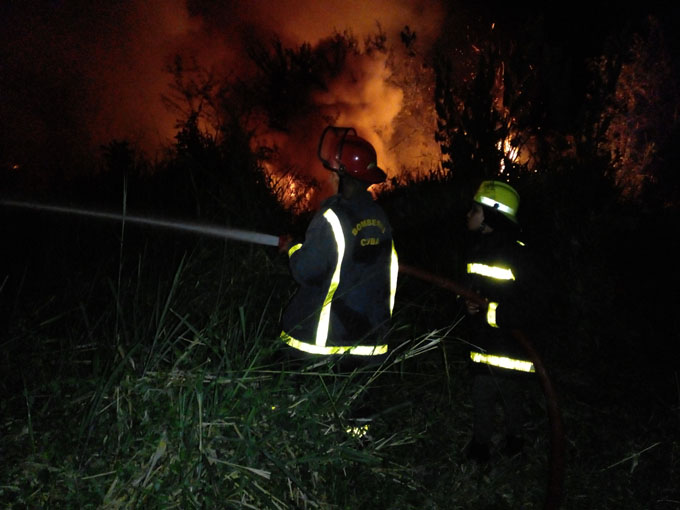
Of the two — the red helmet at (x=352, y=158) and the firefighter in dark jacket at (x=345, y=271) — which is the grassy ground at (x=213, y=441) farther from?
the red helmet at (x=352, y=158)

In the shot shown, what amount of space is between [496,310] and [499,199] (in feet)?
2.31

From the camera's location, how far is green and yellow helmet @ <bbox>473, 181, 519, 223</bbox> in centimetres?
352

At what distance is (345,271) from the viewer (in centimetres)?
300

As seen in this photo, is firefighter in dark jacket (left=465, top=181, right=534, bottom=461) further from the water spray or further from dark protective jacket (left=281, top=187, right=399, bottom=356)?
the water spray

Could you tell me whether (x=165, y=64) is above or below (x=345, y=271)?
above

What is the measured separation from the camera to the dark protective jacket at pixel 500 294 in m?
3.34

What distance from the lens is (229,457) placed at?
2219 millimetres

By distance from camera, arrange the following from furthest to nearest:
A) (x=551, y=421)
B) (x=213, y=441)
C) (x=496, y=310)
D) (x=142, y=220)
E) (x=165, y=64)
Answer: (x=165, y=64)
(x=142, y=220)
(x=496, y=310)
(x=551, y=421)
(x=213, y=441)

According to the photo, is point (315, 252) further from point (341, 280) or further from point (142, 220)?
point (142, 220)

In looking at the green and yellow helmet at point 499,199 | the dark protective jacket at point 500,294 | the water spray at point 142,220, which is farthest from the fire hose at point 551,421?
the water spray at point 142,220

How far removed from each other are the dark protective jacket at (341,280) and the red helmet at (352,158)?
12cm

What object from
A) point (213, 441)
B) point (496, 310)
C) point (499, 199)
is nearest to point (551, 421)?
point (496, 310)

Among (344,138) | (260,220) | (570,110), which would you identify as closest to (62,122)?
(260,220)

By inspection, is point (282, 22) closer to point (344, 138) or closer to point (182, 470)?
point (344, 138)
